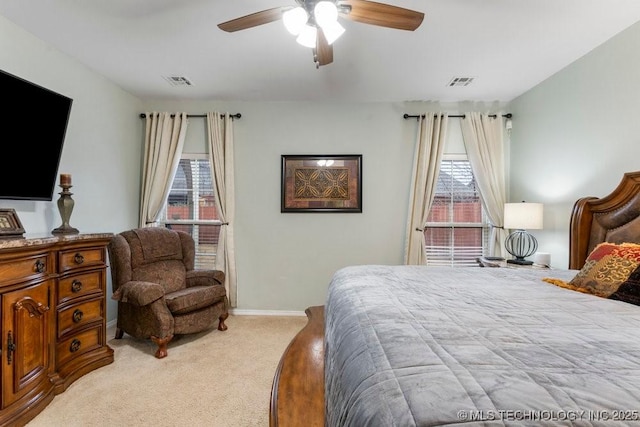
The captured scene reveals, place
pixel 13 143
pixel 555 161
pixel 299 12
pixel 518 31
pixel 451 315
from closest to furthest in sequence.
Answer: pixel 451 315, pixel 299 12, pixel 13 143, pixel 518 31, pixel 555 161

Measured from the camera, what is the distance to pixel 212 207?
13.3ft

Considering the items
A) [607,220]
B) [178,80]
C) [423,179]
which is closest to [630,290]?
[607,220]

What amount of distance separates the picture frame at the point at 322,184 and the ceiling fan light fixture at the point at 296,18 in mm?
2156

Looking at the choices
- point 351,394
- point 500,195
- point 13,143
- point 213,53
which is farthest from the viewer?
point 500,195

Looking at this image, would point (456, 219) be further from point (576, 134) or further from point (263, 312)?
A: point (263, 312)

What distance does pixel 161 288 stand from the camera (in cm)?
279

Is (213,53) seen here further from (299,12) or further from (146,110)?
(146,110)

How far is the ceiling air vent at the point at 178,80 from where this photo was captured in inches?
130

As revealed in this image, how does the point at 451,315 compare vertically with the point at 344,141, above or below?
below

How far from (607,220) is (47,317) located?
4.09 metres

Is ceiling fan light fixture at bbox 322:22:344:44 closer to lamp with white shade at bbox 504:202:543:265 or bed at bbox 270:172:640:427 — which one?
bed at bbox 270:172:640:427

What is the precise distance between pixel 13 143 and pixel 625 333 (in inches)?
137

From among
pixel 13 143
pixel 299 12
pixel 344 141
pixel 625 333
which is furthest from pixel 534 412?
pixel 344 141

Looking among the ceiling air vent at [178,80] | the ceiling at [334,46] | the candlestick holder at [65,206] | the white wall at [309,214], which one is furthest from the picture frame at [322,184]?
the candlestick holder at [65,206]
